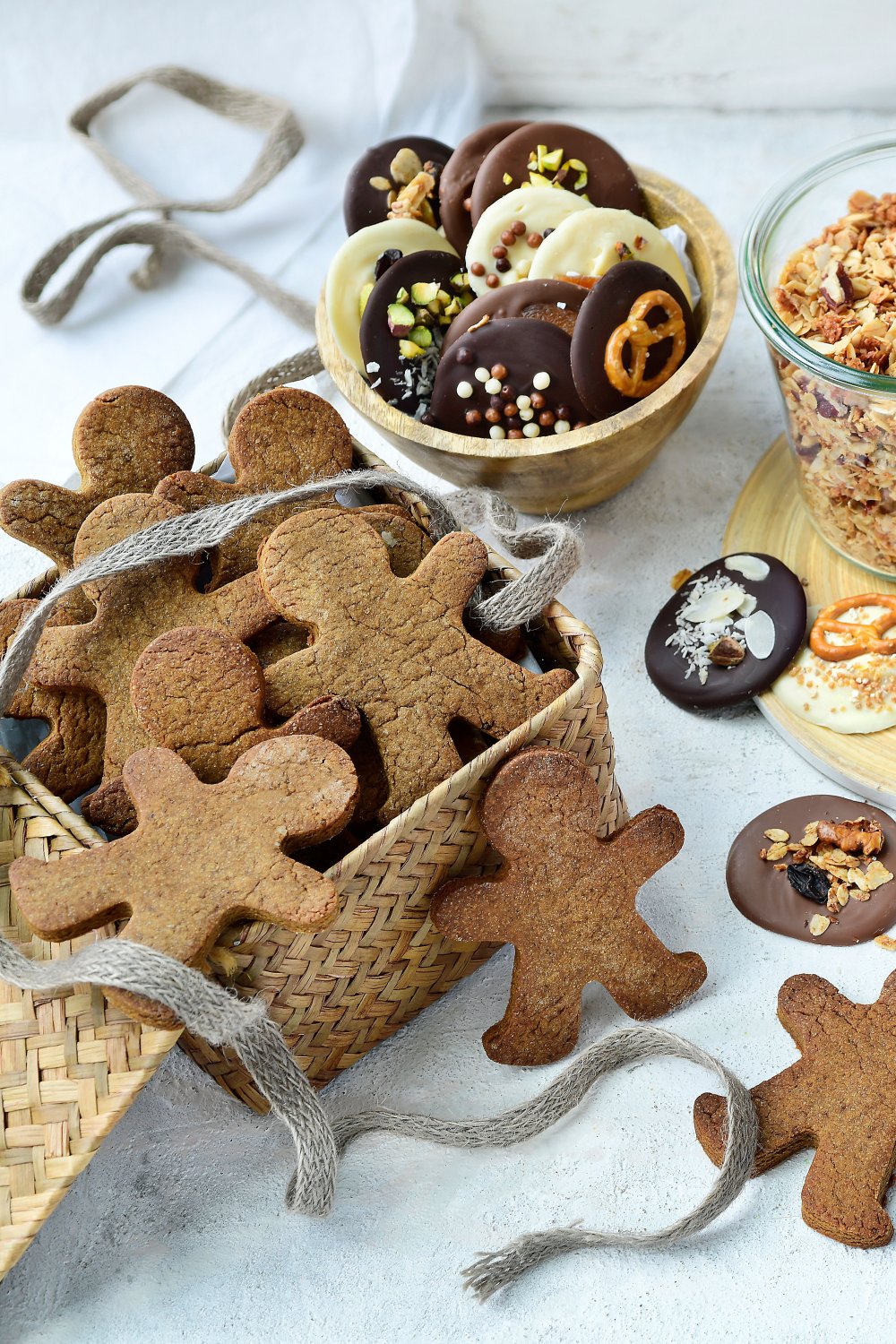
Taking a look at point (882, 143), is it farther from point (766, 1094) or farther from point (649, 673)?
point (766, 1094)

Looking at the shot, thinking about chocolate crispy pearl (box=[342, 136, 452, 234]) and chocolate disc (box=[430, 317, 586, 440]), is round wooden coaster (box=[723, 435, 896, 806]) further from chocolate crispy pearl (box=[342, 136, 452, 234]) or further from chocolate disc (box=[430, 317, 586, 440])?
chocolate crispy pearl (box=[342, 136, 452, 234])

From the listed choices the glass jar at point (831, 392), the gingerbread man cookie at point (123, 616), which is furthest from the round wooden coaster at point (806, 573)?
the gingerbread man cookie at point (123, 616)

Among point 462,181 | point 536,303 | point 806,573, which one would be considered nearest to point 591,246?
point 536,303

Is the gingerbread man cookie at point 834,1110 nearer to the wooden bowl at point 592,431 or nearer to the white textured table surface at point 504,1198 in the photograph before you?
the white textured table surface at point 504,1198

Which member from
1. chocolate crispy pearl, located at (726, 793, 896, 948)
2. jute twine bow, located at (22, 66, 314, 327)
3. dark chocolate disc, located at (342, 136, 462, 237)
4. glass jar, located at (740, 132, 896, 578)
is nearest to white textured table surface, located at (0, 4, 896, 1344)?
chocolate crispy pearl, located at (726, 793, 896, 948)

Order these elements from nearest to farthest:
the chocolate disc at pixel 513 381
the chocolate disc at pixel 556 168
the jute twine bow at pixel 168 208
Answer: the chocolate disc at pixel 513 381 → the chocolate disc at pixel 556 168 → the jute twine bow at pixel 168 208

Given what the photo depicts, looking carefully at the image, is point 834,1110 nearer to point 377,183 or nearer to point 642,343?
point 642,343
